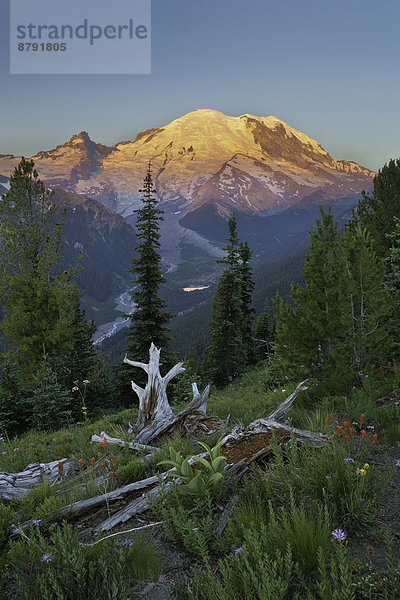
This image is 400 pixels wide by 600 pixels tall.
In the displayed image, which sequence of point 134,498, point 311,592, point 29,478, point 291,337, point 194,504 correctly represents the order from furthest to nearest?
1. point 291,337
2. point 29,478
3. point 134,498
4. point 194,504
5. point 311,592

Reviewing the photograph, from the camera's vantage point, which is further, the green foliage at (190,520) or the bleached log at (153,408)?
the bleached log at (153,408)

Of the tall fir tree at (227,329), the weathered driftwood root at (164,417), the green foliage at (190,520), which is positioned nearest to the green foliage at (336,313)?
the weathered driftwood root at (164,417)

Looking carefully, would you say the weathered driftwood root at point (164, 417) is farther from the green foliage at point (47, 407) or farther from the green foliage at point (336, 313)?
the green foliage at point (47, 407)

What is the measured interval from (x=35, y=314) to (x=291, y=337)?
11918mm

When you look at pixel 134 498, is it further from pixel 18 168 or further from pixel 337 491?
pixel 18 168

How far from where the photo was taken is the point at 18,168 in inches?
577

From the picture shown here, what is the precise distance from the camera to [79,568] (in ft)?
6.95

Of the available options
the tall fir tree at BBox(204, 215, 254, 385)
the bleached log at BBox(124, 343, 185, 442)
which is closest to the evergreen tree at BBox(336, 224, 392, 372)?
the bleached log at BBox(124, 343, 185, 442)

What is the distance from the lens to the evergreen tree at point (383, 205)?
15.8m

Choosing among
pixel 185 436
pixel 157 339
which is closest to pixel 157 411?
pixel 185 436

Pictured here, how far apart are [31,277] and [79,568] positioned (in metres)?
14.5

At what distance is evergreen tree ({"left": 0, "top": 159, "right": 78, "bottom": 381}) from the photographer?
1405cm

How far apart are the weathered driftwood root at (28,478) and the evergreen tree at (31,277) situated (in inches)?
416

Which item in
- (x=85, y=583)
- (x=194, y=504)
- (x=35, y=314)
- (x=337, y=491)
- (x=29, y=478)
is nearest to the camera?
(x=85, y=583)
